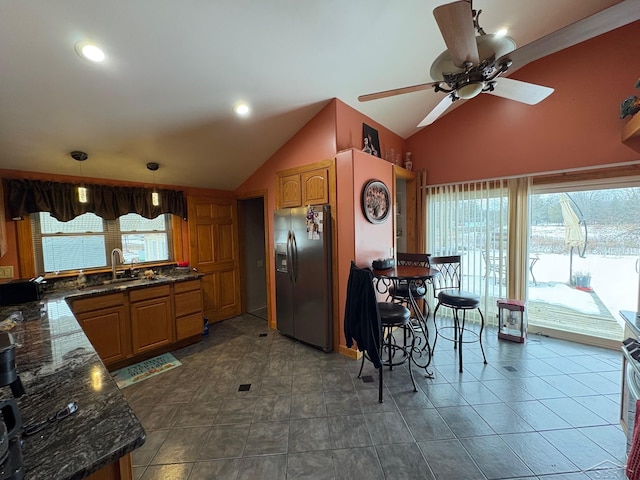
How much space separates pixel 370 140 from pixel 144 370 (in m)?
3.77

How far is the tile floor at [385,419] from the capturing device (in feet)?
5.30

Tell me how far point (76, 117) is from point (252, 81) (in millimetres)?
1607

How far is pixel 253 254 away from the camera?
472cm

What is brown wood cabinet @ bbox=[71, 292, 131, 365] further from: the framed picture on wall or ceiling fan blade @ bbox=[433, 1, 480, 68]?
ceiling fan blade @ bbox=[433, 1, 480, 68]

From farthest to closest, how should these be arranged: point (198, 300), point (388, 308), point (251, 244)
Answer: point (251, 244)
point (198, 300)
point (388, 308)

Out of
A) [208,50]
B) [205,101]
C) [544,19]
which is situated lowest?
[205,101]

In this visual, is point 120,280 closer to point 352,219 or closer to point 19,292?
point 19,292

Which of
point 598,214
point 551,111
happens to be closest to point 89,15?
point 551,111

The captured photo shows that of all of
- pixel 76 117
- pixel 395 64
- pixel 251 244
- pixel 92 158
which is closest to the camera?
pixel 76 117

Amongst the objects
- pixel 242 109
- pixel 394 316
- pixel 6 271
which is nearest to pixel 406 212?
pixel 394 316

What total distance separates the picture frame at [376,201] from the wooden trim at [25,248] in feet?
11.9

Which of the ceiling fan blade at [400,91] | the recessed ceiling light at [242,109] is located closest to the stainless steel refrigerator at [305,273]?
the recessed ceiling light at [242,109]

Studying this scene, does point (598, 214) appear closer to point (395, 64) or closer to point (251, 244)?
point (395, 64)

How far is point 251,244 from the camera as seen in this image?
4684 mm
